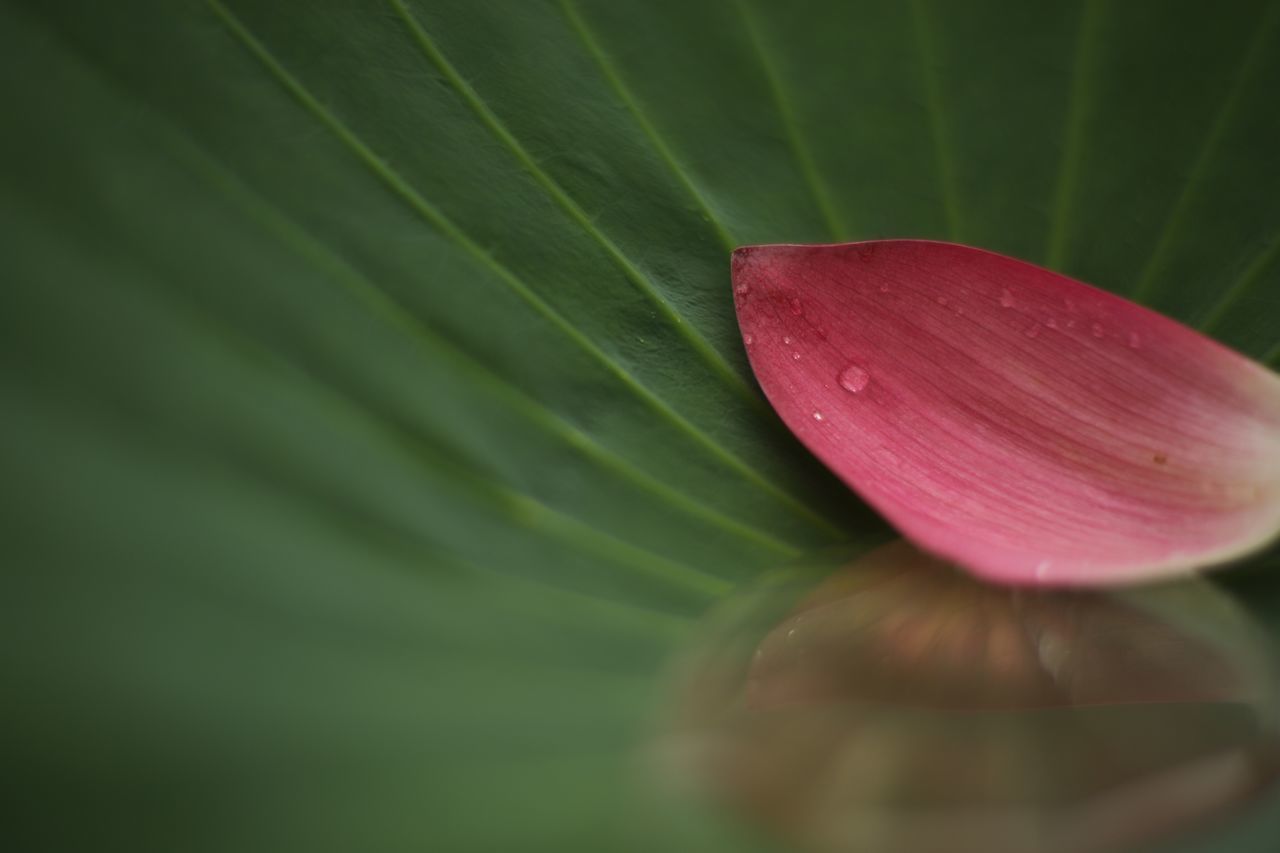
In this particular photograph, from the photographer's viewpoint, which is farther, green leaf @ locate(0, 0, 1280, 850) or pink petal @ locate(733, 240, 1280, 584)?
pink petal @ locate(733, 240, 1280, 584)

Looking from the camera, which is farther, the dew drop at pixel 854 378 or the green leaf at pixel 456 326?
the dew drop at pixel 854 378

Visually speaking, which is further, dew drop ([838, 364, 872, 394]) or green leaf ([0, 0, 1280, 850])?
dew drop ([838, 364, 872, 394])

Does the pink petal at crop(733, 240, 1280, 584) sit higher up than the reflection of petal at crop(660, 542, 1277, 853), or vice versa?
the pink petal at crop(733, 240, 1280, 584)

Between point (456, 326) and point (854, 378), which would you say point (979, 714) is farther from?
point (456, 326)

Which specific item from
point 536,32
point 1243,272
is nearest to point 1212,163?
point 1243,272

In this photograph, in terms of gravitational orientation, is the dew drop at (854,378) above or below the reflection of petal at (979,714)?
above
